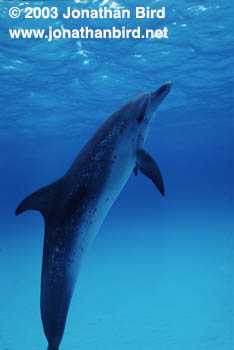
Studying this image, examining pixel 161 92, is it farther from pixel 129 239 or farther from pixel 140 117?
pixel 129 239

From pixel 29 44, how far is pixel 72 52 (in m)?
2.91

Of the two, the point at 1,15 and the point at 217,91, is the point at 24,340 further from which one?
the point at 217,91

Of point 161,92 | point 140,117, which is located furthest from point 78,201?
point 161,92

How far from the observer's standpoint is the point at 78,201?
3.75m

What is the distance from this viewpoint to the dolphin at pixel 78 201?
363 cm

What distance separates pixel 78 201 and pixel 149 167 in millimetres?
933

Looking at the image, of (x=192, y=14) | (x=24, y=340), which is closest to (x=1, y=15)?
(x=192, y=14)

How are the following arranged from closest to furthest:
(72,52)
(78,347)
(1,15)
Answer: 1. (78,347)
2. (1,15)
3. (72,52)

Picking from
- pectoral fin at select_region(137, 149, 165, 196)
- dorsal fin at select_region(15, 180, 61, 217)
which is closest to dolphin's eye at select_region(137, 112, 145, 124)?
pectoral fin at select_region(137, 149, 165, 196)

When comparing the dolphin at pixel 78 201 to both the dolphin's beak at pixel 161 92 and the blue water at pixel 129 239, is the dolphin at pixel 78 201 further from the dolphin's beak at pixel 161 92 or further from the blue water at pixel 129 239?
the blue water at pixel 129 239

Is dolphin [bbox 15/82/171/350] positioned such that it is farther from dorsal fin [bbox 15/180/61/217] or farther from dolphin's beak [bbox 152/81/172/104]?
dolphin's beak [bbox 152/81/172/104]

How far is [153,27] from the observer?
17.6 meters

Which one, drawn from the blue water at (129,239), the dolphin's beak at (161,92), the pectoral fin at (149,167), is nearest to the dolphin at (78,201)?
the pectoral fin at (149,167)

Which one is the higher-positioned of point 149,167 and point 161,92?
point 161,92
